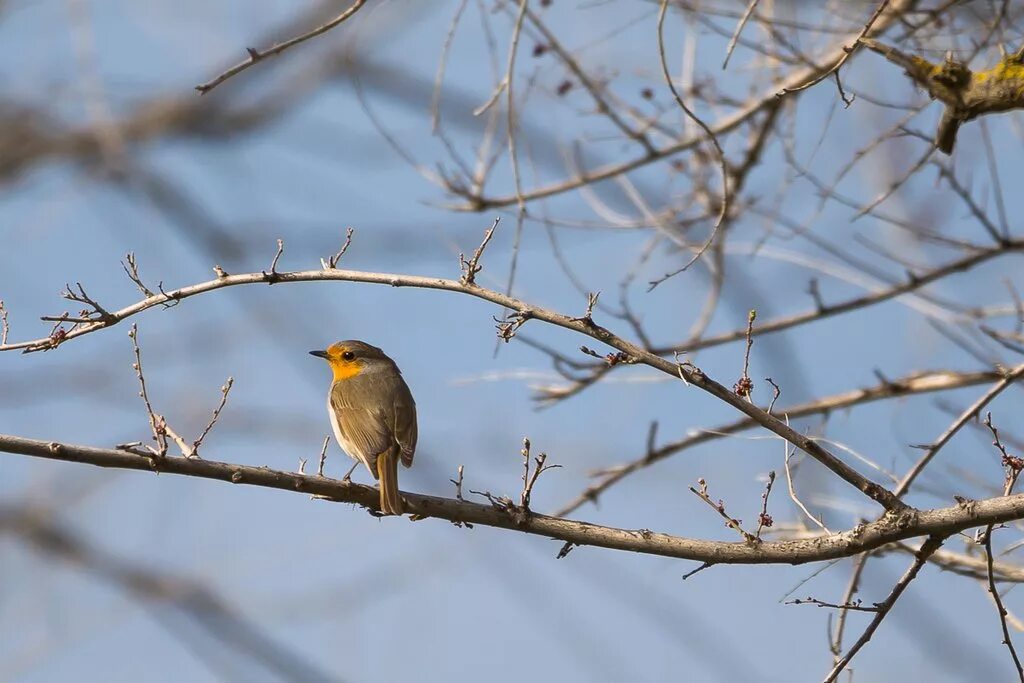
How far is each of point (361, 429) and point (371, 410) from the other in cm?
23

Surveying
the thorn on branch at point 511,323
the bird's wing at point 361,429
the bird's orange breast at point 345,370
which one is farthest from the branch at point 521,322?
the bird's orange breast at point 345,370

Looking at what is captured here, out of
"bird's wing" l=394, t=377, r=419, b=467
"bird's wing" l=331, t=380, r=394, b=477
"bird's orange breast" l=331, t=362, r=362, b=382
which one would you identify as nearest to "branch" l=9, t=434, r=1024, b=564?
"bird's wing" l=331, t=380, r=394, b=477

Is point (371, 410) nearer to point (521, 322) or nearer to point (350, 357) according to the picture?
point (350, 357)

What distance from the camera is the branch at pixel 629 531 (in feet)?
11.7

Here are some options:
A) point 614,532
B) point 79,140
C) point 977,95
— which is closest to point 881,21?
point 977,95

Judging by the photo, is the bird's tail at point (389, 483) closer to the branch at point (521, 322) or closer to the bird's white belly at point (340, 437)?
the bird's white belly at point (340, 437)

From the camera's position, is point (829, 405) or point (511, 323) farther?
point (829, 405)

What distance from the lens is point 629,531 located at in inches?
151

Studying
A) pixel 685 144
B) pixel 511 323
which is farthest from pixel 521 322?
pixel 685 144

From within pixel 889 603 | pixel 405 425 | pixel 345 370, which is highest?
pixel 345 370

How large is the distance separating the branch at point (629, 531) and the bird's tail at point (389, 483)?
0.69 ft

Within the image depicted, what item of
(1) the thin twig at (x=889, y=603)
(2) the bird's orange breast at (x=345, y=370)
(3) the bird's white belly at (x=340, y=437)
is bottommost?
(1) the thin twig at (x=889, y=603)

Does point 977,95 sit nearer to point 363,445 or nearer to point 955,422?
point 955,422

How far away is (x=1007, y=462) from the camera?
141 inches
